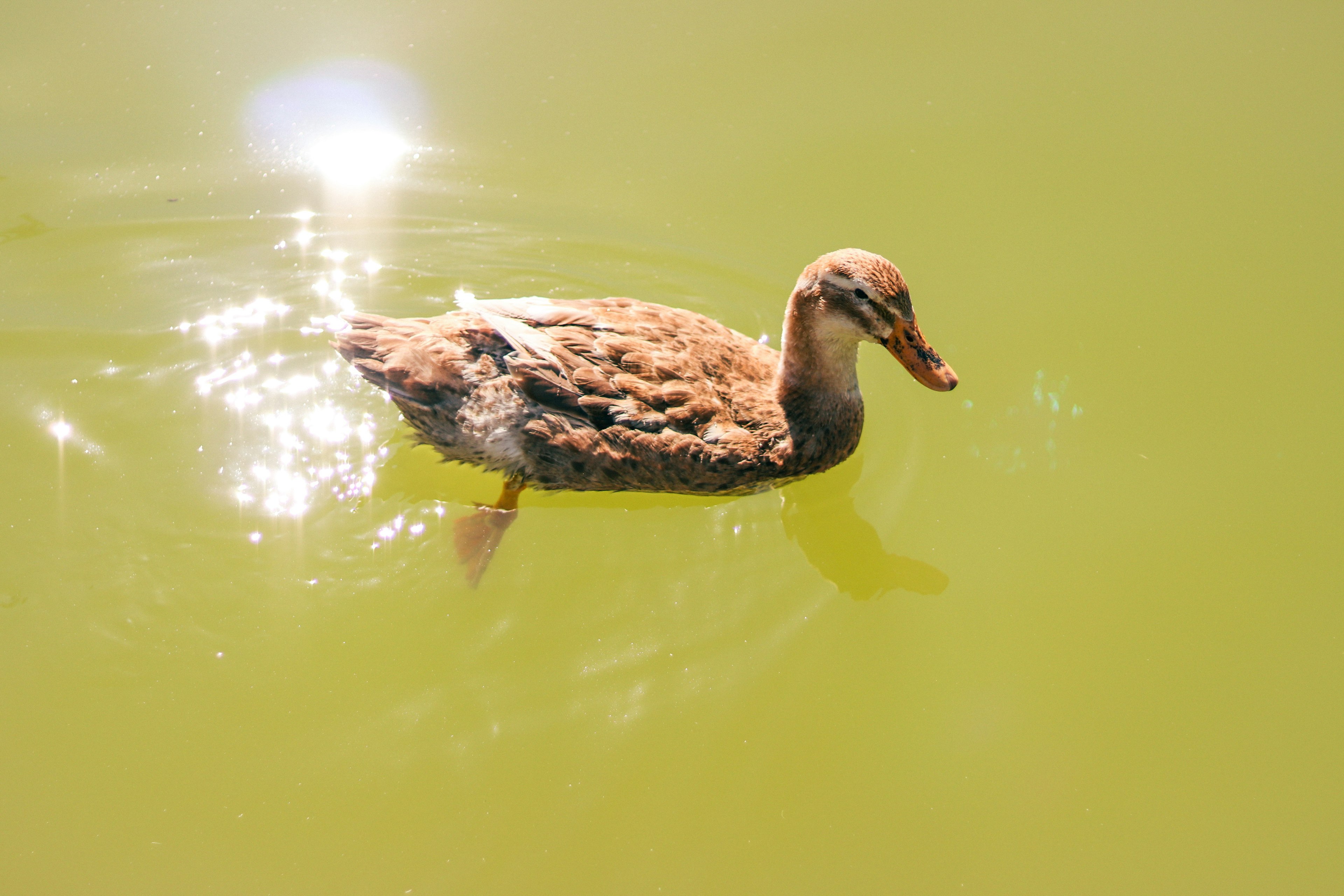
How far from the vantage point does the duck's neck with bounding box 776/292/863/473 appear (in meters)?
4.45

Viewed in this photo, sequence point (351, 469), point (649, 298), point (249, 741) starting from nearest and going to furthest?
point (249, 741)
point (351, 469)
point (649, 298)

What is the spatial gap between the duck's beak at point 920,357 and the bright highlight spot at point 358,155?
347 cm

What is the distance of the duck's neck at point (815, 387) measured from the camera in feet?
14.6

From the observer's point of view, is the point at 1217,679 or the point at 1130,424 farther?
the point at 1130,424

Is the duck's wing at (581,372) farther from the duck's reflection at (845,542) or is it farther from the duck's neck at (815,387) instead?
the duck's reflection at (845,542)

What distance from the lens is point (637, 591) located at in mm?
4301

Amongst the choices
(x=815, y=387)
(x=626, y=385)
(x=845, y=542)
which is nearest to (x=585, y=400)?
(x=626, y=385)

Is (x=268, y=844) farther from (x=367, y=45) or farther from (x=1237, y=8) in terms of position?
(x=1237, y=8)

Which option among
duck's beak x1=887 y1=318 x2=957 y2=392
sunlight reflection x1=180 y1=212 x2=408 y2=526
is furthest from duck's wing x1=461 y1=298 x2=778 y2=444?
sunlight reflection x1=180 y1=212 x2=408 y2=526

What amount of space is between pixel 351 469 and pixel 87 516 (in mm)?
1215

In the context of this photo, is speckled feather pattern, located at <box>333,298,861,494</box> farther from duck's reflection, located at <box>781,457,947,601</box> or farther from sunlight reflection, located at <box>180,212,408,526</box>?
sunlight reflection, located at <box>180,212,408,526</box>

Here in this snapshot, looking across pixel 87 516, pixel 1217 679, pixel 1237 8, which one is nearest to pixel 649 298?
pixel 87 516

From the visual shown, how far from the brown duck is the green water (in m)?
0.32

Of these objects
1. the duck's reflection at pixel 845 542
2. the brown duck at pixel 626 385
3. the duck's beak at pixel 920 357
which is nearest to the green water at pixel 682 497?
the duck's reflection at pixel 845 542
